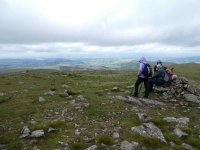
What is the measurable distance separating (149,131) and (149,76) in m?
9.47

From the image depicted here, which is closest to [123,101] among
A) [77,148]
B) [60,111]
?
[60,111]

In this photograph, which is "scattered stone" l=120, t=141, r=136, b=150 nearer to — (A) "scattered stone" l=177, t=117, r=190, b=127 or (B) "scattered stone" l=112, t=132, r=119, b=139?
(B) "scattered stone" l=112, t=132, r=119, b=139

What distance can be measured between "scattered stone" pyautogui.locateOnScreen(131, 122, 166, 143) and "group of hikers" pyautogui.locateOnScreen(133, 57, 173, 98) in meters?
7.71

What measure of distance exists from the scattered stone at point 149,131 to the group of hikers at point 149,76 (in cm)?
771

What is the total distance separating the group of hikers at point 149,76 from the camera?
23141 mm

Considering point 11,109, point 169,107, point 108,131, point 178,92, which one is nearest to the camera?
point 108,131

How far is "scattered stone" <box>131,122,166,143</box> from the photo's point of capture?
14551 millimetres

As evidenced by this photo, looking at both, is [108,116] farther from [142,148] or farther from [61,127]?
[142,148]

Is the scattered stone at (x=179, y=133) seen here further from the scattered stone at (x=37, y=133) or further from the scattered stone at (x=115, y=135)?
the scattered stone at (x=37, y=133)

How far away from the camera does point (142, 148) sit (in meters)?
13.2

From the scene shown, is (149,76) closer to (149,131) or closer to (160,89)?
(160,89)

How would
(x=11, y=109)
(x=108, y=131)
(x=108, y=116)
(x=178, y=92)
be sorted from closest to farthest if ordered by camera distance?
(x=108, y=131)
(x=108, y=116)
(x=11, y=109)
(x=178, y=92)

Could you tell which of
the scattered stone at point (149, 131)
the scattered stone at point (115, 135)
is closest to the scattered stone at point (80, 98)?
the scattered stone at point (149, 131)

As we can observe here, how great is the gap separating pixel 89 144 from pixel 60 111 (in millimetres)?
5971
